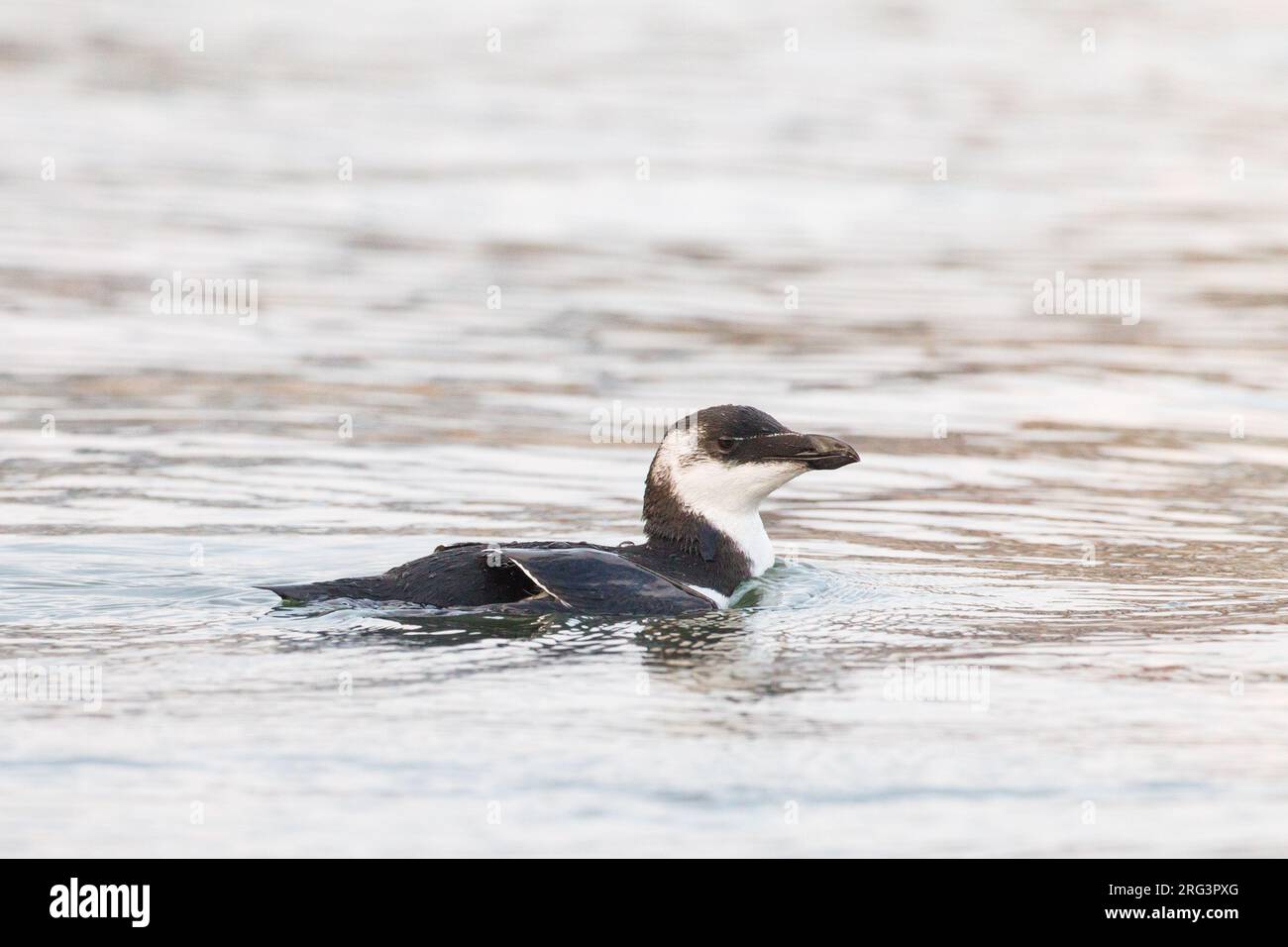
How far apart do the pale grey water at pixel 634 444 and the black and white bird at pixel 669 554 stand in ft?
0.49

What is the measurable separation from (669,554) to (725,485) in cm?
39

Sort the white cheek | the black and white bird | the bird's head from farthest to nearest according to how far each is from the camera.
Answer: the white cheek < the bird's head < the black and white bird

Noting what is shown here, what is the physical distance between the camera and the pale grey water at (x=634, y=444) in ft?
21.5

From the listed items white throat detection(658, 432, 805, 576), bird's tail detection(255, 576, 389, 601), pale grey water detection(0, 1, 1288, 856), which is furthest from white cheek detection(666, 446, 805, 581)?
bird's tail detection(255, 576, 389, 601)

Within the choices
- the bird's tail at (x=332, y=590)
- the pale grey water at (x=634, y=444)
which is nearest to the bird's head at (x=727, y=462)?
the pale grey water at (x=634, y=444)

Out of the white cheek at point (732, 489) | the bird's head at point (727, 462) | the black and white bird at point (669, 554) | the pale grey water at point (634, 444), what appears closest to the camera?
the pale grey water at point (634, 444)

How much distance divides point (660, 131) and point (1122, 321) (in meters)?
8.50

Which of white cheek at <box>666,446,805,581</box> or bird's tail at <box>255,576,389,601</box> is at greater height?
white cheek at <box>666,446,805,581</box>

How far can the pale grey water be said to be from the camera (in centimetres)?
657

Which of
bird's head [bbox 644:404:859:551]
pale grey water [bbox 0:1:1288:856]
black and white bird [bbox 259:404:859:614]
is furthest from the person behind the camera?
bird's head [bbox 644:404:859:551]

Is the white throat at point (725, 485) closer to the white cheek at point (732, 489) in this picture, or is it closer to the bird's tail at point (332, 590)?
the white cheek at point (732, 489)

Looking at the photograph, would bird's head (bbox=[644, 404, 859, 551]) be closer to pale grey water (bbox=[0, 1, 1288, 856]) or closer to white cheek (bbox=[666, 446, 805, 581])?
white cheek (bbox=[666, 446, 805, 581])
